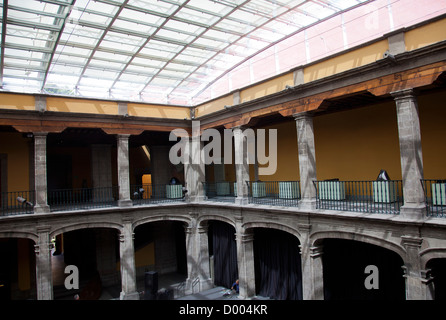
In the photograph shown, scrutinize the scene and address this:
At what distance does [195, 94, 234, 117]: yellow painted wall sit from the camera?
13954 mm

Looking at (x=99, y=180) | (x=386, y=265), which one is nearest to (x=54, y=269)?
(x=99, y=180)

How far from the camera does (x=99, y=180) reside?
17.1 m

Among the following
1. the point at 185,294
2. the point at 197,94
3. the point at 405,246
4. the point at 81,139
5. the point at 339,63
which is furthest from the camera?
the point at 197,94

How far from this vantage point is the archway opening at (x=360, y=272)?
1014cm

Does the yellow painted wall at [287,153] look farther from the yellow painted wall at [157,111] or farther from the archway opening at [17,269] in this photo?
the archway opening at [17,269]

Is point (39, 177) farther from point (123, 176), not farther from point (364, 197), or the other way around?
point (364, 197)

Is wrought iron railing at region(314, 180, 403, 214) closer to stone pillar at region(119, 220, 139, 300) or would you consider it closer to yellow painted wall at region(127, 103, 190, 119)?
yellow painted wall at region(127, 103, 190, 119)

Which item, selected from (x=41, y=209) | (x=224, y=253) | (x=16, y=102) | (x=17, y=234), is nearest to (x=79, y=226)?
(x=41, y=209)

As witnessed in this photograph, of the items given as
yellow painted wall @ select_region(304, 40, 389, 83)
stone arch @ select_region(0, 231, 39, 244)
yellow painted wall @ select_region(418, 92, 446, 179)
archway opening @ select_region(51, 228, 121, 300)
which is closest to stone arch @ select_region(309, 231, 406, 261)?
yellow painted wall @ select_region(418, 92, 446, 179)

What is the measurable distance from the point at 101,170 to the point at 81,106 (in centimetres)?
454

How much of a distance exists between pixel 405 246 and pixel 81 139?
14504 mm

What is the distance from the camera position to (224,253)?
1566 centimetres

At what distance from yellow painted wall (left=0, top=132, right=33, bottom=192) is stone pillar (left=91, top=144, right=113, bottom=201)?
3009mm

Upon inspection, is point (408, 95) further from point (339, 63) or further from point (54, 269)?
point (54, 269)
